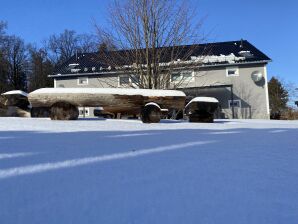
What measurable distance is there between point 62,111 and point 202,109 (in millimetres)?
3069

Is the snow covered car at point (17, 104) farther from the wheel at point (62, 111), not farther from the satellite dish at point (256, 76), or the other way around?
the satellite dish at point (256, 76)

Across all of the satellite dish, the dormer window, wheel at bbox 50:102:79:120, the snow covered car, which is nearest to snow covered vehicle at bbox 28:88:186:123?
wheel at bbox 50:102:79:120

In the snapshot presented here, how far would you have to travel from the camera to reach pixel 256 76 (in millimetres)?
22016

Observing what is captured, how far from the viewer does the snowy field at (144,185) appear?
169 cm

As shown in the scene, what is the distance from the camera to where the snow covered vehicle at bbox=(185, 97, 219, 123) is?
7.28 meters

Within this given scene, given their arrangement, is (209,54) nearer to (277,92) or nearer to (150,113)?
(150,113)

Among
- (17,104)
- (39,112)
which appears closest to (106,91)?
(39,112)

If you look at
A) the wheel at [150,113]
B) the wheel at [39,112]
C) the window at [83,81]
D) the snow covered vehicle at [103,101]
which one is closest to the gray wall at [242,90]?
the window at [83,81]

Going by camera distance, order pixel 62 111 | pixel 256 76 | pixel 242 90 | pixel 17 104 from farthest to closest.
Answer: pixel 242 90, pixel 256 76, pixel 17 104, pixel 62 111

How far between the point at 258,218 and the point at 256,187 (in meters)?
0.47

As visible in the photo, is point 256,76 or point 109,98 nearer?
point 109,98

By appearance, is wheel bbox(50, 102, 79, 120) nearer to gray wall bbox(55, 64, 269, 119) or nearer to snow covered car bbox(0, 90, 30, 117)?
snow covered car bbox(0, 90, 30, 117)

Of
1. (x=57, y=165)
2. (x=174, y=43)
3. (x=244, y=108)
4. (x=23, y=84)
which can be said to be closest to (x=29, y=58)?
(x=23, y=84)

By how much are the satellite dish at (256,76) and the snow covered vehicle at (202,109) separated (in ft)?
52.2
